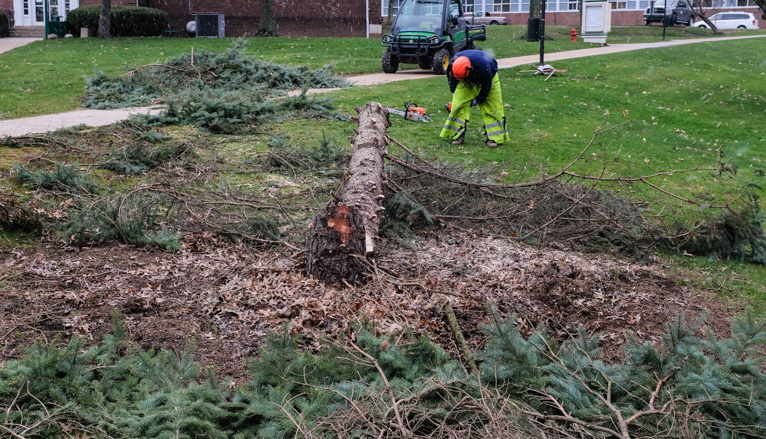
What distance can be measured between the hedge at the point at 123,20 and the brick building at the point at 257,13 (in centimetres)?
178

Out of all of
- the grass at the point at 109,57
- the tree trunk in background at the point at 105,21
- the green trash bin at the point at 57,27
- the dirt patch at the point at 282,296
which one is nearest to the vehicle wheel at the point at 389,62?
the grass at the point at 109,57

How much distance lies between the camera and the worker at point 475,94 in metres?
10.7

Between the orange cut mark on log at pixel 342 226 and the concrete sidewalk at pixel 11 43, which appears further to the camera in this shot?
the concrete sidewalk at pixel 11 43

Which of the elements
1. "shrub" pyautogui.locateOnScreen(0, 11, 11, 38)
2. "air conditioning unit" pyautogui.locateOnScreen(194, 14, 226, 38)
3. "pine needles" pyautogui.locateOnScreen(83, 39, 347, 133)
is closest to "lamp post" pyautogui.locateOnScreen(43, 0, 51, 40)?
"shrub" pyautogui.locateOnScreen(0, 11, 11, 38)

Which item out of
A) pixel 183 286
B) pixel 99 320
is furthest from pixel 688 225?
pixel 99 320

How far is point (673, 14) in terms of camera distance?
46219mm

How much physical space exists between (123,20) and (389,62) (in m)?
15.2

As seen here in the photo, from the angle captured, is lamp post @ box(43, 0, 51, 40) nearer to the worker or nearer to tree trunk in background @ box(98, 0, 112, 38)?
tree trunk in background @ box(98, 0, 112, 38)

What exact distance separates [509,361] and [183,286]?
2821 mm

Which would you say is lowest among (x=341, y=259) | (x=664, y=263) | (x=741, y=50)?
(x=664, y=263)

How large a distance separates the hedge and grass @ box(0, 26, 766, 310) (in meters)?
2.87

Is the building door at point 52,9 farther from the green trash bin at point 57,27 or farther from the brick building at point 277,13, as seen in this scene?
the green trash bin at point 57,27

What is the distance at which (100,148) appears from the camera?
376 inches

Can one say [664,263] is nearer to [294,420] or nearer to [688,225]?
[688,225]
